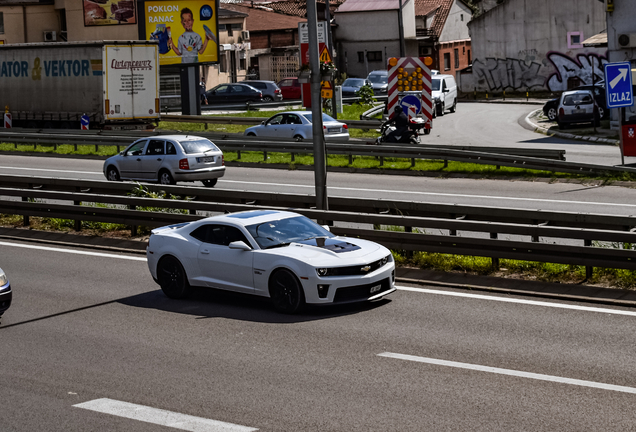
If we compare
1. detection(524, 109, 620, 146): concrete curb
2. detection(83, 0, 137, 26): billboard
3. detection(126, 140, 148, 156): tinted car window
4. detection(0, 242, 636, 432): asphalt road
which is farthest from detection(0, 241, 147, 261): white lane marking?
detection(83, 0, 137, 26): billboard

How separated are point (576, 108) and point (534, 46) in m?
23.6

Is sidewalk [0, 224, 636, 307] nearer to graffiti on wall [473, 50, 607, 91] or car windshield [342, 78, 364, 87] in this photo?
car windshield [342, 78, 364, 87]

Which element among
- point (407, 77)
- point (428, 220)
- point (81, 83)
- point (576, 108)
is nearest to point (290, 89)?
point (81, 83)

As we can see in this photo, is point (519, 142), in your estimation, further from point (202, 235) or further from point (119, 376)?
point (119, 376)

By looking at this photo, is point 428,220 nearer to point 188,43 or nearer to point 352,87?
point 188,43

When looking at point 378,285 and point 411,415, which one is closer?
point 411,415

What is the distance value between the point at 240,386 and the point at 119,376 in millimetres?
1367

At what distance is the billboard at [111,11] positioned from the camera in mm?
59531

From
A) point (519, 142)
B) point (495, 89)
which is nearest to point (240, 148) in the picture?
point (519, 142)

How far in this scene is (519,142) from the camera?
114 feet

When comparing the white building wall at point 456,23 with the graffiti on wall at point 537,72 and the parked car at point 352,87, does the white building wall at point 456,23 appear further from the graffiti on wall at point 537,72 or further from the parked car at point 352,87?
the parked car at point 352,87

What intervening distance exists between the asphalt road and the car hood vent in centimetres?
79

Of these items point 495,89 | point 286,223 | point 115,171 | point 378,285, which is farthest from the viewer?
point 495,89

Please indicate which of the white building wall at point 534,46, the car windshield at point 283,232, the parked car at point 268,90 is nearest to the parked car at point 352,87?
the parked car at point 268,90
